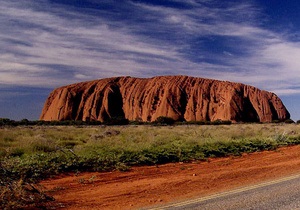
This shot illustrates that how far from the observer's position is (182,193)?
859 centimetres

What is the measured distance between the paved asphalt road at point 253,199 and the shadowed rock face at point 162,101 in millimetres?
78992

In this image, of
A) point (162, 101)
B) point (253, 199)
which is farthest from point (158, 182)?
point (162, 101)

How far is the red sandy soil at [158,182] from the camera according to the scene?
7.83 metres

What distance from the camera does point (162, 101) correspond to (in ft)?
305

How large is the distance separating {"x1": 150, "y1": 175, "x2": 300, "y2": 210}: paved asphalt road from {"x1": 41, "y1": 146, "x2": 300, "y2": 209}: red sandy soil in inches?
22.5

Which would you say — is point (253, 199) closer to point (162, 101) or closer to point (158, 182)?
point (158, 182)

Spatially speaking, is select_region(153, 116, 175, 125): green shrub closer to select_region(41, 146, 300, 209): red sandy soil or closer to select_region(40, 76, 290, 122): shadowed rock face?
select_region(40, 76, 290, 122): shadowed rock face

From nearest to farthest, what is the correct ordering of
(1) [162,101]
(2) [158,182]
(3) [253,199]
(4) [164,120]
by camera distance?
(3) [253,199] → (2) [158,182] → (4) [164,120] → (1) [162,101]

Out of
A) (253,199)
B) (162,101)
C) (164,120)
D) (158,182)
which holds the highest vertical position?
(162,101)

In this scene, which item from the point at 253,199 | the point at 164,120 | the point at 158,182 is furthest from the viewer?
the point at 164,120

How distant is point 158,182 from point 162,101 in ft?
273

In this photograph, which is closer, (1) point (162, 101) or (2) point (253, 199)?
(2) point (253, 199)

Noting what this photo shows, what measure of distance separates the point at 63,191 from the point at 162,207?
3027mm

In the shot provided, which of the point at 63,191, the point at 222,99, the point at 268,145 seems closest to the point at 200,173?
the point at 63,191
